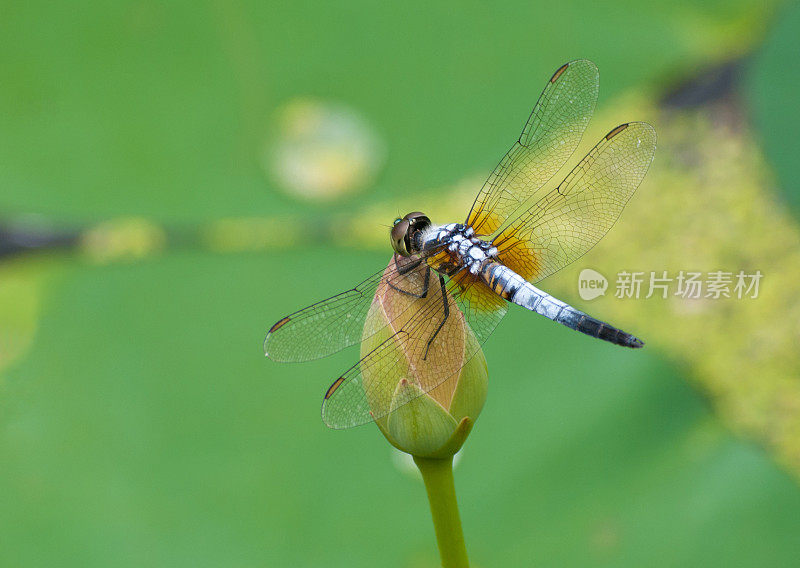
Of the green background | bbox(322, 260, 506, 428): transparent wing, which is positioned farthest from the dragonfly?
the green background

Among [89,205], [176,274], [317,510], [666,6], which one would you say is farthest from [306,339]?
[666,6]

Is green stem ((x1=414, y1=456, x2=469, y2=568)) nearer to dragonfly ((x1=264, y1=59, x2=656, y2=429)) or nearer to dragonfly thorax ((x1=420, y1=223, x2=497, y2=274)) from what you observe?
dragonfly ((x1=264, y1=59, x2=656, y2=429))

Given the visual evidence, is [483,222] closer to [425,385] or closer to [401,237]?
[401,237]

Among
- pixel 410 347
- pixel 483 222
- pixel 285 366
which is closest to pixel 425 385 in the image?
pixel 410 347

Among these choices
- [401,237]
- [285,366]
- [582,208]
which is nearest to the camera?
[401,237]

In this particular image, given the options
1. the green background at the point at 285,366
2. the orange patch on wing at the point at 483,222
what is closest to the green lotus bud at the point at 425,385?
the orange patch on wing at the point at 483,222

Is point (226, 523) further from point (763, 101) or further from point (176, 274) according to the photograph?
point (763, 101)
